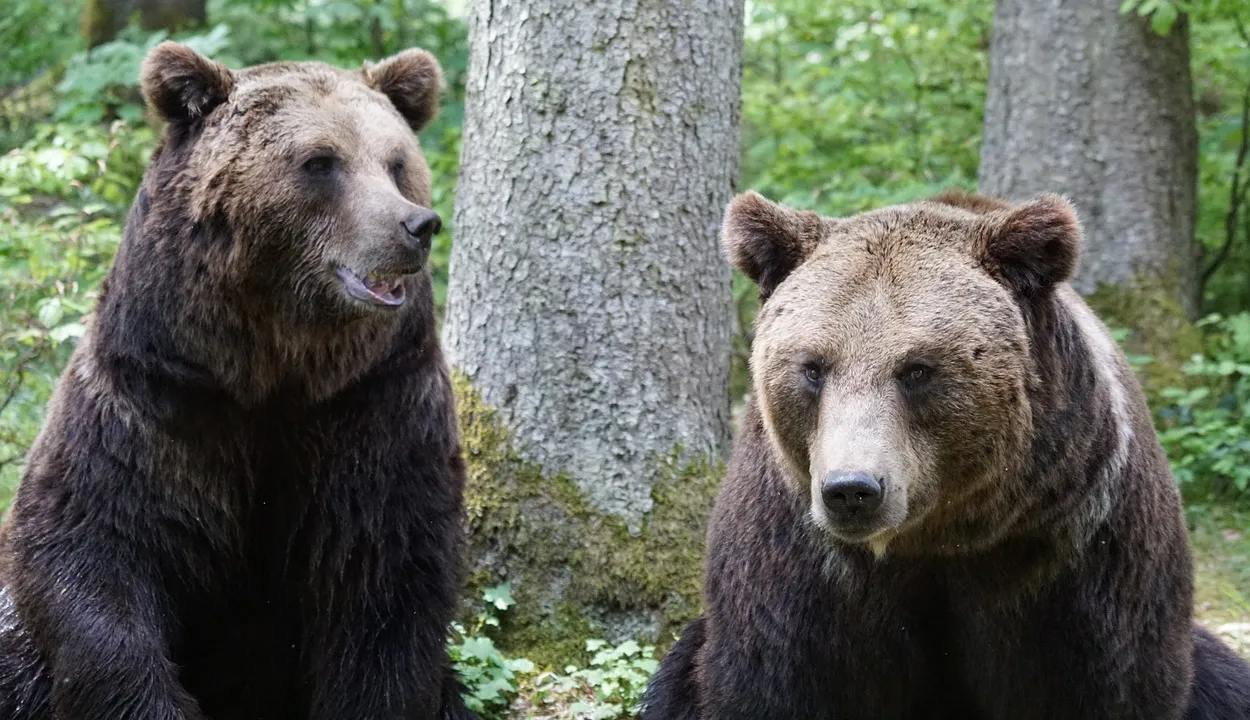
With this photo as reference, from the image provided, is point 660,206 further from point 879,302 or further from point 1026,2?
point 1026,2

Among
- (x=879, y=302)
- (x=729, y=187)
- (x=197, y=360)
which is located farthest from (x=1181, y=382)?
(x=197, y=360)

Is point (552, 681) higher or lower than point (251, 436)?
lower

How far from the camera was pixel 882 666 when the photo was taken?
14.0 ft

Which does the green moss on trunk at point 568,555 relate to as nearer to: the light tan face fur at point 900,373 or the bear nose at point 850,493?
the light tan face fur at point 900,373

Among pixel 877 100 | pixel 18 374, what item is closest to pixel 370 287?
pixel 18 374

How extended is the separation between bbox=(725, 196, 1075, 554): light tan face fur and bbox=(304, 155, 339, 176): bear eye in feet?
4.95

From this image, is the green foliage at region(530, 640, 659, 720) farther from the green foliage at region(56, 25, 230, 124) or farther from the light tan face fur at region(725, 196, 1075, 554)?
the green foliage at region(56, 25, 230, 124)

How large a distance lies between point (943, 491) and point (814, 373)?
49cm

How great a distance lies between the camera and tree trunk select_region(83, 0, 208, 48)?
43.0ft

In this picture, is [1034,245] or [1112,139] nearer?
[1034,245]

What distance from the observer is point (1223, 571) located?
747 cm

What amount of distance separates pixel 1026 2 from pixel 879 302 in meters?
5.81

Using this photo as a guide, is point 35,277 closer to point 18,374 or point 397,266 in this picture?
point 18,374

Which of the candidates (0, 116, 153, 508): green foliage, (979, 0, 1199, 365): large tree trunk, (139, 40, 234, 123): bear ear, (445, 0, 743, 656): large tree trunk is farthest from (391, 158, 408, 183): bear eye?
(979, 0, 1199, 365): large tree trunk
